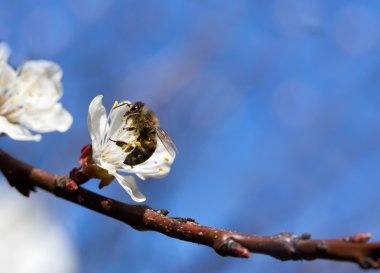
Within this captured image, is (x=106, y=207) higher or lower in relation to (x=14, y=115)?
lower

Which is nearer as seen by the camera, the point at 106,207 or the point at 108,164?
the point at 106,207

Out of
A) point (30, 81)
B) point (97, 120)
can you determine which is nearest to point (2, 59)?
point (30, 81)

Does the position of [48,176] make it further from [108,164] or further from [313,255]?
[313,255]

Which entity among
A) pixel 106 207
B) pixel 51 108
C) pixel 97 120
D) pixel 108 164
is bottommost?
pixel 106 207

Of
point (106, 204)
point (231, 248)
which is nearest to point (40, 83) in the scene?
point (106, 204)

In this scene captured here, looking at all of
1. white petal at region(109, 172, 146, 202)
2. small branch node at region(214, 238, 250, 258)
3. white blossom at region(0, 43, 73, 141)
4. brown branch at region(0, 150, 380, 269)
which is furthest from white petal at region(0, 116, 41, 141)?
small branch node at region(214, 238, 250, 258)

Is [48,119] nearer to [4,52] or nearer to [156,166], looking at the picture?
[4,52]

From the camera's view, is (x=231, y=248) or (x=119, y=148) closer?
(x=231, y=248)
